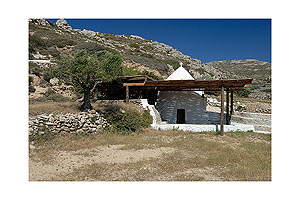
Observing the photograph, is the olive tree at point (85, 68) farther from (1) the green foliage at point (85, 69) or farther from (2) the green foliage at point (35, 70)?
(2) the green foliage at point (35, 70)

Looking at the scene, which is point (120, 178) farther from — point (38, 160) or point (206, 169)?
point (38, 160)

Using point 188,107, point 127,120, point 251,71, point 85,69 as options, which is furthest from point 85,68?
point 251,71

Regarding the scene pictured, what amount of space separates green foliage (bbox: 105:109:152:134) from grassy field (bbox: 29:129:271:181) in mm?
822

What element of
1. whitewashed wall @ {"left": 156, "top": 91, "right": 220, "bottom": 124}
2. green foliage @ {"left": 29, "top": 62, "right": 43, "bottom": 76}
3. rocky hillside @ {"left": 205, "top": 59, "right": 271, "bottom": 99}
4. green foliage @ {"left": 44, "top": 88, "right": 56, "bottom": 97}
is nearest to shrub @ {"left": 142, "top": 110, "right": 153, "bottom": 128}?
whitewashed wall @ {"left": 156, "top": 91, "right": 220, "bottom": 124}

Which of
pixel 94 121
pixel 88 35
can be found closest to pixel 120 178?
pixel 94 121

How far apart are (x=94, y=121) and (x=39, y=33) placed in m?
26.6

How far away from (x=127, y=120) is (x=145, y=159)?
4.63 m

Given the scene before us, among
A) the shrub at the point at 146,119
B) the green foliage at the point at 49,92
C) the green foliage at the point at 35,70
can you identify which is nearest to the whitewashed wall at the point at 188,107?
the shrub at the point at 146,119

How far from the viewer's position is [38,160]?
5867 mm

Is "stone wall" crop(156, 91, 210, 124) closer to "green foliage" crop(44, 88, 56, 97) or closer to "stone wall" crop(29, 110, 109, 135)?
"stone wall" crop(29, 110, 109, 135)

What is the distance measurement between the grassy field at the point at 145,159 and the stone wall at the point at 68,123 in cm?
53

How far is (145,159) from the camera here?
6.16m

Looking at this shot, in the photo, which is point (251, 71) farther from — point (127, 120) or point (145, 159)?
point (145, 159)

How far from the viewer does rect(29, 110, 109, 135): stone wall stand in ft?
26.6
